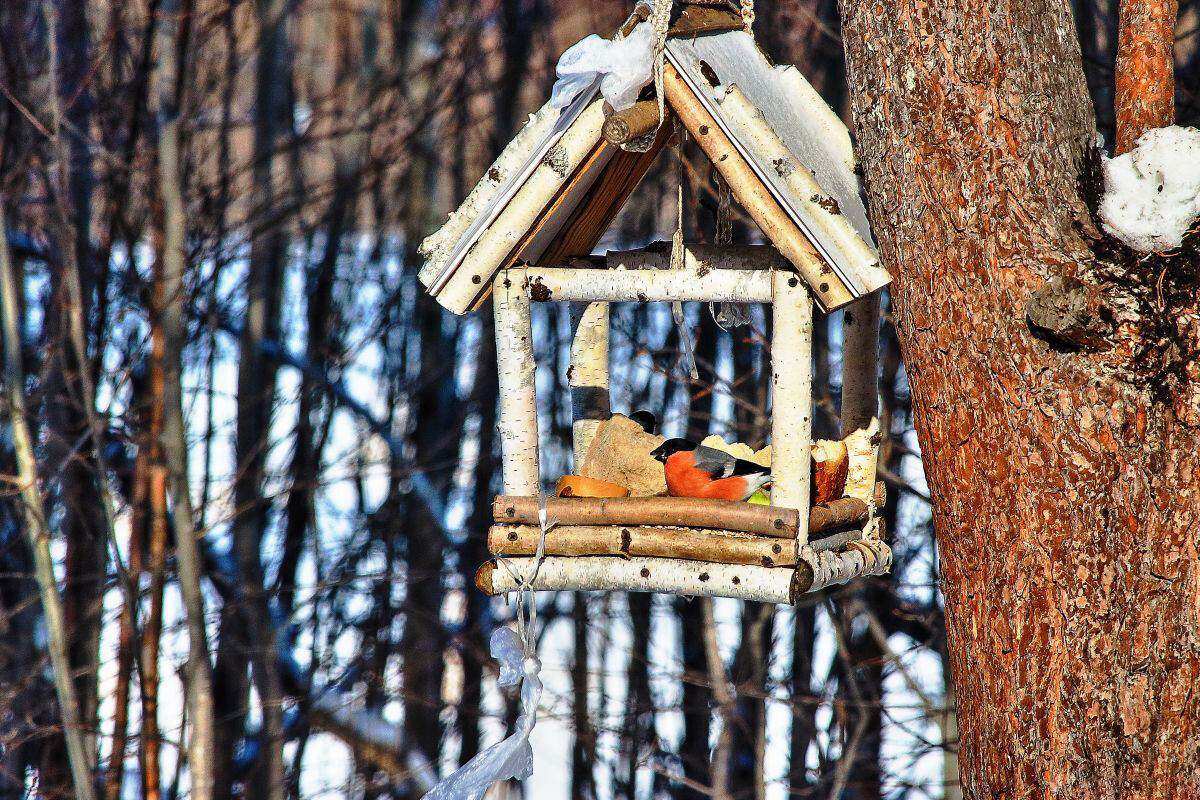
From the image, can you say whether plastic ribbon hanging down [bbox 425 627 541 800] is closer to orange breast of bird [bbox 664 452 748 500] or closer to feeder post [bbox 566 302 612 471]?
orange breast of bird [bbox 664 452 748 500]

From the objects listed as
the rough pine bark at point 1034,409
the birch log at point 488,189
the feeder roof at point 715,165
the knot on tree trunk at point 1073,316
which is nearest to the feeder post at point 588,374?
the feeder roof at point 715,165

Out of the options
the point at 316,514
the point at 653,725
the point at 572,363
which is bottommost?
the point at 653,725

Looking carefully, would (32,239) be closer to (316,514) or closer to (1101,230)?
(316,514)

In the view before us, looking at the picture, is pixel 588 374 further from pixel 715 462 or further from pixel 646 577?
pixel 646 577

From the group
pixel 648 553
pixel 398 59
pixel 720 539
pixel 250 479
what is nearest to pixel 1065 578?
pixel 720 539

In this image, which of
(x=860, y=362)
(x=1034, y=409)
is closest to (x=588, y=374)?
(x=860, y=362)

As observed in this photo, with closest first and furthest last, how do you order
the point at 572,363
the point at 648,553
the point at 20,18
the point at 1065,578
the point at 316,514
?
the point at 1065,578 < the point at 648,553 < the point at 572,363 < the point at 20,18 < the point at 316,514

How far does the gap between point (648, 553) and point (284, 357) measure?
4863 millimetres

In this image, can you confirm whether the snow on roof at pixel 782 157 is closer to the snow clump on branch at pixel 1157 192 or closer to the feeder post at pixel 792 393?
the feeder post at pixel 792 393

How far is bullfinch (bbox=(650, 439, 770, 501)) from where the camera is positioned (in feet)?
6.96

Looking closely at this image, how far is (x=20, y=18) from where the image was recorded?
5500 millimetres

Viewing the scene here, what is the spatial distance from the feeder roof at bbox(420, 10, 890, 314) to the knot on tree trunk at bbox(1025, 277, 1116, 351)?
0.26 meters

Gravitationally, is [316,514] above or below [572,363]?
below

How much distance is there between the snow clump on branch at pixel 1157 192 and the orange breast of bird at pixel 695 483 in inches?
30.5
